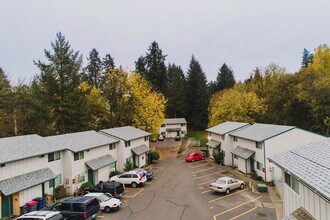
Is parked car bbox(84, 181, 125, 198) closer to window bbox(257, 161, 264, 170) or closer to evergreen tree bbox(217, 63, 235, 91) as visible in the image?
window bbox(257, 161, 264, 170)

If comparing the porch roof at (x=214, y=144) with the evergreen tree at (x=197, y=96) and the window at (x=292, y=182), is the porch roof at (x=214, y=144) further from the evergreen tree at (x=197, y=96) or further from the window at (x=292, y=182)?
the evergreen tree at (x=197, y=96)

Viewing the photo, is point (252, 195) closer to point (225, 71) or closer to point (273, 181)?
point (273, 181)

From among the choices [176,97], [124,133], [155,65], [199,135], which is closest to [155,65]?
[155,65]

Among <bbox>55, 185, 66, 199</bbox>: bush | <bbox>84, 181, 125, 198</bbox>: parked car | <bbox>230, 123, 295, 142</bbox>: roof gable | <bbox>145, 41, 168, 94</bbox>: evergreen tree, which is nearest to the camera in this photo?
<bbox>84, 181, 125, 198</bbox>: parked car

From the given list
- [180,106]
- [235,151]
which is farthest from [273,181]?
[180,106]

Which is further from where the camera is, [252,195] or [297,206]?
[252,195]

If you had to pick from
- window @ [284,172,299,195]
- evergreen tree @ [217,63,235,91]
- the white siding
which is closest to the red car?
the white siding
